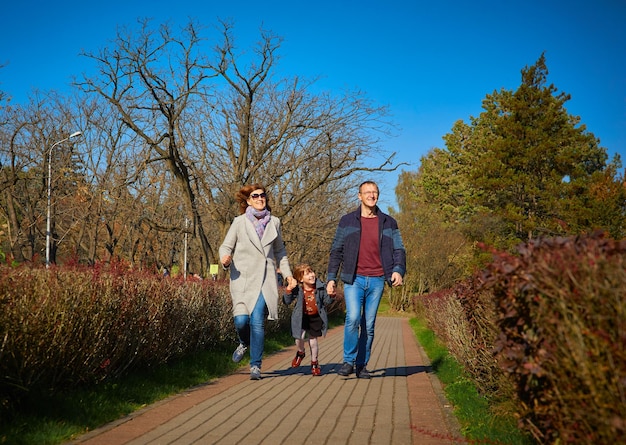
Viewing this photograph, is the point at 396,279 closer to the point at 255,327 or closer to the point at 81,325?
the point at 255,327

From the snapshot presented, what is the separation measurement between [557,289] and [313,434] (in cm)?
290

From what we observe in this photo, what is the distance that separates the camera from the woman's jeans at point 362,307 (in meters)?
8.36

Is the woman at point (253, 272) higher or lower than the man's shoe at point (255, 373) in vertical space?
higher

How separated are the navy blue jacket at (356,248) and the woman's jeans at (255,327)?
92cm

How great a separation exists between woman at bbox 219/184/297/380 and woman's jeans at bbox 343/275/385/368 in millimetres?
750

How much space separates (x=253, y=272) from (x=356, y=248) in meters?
1.30

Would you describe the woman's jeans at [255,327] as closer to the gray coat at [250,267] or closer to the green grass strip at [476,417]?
the gray coat at [250,267]

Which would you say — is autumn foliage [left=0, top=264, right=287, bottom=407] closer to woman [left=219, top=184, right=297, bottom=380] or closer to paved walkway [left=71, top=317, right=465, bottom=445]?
paved walkway [left=71, top=317, right=465, bottom=445]

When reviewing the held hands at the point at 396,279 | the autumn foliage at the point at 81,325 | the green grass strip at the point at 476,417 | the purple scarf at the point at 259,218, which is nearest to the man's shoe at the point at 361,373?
the green grass strip at the point at 476,417

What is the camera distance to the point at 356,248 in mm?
8438

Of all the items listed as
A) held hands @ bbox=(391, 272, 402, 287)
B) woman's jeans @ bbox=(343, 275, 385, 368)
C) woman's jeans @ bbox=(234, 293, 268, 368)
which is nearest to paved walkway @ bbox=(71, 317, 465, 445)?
woman's jeans @ bbox=(234, 293, 268, 368)

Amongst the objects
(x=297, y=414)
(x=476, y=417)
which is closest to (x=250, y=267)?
(x=297, y=414)

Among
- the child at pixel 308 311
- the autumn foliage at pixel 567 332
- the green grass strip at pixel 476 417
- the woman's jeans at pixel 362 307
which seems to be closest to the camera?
the autumn foliage at pixel 567 332

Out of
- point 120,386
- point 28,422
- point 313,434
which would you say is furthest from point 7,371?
point 313,434
